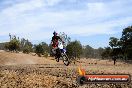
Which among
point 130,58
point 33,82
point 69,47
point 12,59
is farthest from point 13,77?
point 130,58

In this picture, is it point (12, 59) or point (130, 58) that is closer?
point (12, 59)

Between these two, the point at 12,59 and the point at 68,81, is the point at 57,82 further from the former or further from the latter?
the point at 12,59

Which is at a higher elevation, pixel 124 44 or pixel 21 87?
pixel 124 44

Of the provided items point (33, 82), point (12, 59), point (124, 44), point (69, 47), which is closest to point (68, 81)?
point (33, 82)

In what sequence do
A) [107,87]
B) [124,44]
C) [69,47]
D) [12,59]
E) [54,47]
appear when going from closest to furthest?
[107,87] < [54,47] < [12,59] < [69,47] < [124,44]

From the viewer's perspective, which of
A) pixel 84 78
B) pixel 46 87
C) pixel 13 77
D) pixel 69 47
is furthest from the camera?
pixel 69 47

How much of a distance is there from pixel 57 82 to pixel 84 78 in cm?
358

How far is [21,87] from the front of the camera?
53.7ft

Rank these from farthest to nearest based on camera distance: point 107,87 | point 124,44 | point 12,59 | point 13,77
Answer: point 124,44 → point 12,59 → point 13,77 → point 107,87

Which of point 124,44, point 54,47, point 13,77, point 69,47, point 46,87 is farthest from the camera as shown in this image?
point 124,44

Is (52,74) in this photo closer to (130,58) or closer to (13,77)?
(13,77)

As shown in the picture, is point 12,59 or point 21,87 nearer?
point 21,87

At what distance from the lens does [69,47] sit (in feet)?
290

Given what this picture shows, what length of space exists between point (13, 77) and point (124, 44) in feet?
291
